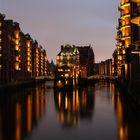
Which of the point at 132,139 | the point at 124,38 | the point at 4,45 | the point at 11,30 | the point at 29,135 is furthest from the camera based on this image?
the point at 11,30

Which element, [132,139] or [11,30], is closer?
[132,139]

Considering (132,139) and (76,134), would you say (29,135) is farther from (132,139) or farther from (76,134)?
(132,139)

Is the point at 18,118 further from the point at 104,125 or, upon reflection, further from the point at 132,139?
the point at 132,139

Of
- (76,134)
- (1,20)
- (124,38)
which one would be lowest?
(76,134)

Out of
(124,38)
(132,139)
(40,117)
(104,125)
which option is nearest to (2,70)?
(124,38)

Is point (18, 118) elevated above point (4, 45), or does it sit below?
below

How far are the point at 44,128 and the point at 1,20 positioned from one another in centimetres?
9244

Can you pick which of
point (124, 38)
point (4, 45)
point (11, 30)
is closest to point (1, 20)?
point (4, 45)

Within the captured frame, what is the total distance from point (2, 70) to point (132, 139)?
335 ft

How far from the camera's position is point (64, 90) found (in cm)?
12438

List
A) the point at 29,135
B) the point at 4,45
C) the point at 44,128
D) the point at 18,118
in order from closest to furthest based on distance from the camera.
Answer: the point at 29,135, the point at 44,128, the point at 18,118, the point at 4,45

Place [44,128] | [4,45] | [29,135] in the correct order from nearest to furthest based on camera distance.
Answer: [29,135] < [44,128] < [4,45]

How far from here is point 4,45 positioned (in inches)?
5246

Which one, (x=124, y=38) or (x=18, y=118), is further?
(x=124, y=38)
